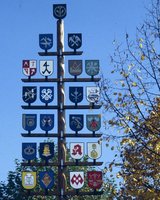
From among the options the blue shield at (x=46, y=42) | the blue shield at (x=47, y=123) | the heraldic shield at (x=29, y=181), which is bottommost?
the heraldic shield at (x=29, y=181)

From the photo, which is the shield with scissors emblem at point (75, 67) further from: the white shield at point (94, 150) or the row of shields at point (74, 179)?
the row of shields at point (74, 179)

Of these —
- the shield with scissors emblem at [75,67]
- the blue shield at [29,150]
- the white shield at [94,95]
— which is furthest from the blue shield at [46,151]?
the white shield at [94,95]

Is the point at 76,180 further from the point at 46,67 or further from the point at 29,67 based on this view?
the point at 29,67

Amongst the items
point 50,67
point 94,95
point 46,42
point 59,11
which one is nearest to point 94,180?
point 50,67

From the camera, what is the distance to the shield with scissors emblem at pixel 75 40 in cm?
2683

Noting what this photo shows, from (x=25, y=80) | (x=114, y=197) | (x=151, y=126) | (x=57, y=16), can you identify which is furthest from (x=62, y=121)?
(x=151, y=126)

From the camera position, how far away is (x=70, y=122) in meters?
25.9

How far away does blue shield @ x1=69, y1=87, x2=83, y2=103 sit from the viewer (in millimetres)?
25859

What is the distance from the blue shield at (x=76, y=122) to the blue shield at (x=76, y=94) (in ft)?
2.24

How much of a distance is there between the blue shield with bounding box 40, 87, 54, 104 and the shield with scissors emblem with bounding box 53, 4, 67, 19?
3.67 metres

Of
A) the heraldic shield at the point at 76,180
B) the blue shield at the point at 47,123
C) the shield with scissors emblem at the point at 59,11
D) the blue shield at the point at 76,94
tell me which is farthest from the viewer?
the shield with scissors emblem at the point at 59,11

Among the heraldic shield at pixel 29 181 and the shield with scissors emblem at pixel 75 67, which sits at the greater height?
the shield with scissors emblem at pixel 75 67

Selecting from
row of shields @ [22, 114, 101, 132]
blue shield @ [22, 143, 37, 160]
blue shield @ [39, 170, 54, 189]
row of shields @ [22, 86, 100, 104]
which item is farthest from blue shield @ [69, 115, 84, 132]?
blue shield @ [39, 170, 54, 189]

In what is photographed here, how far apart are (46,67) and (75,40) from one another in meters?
1.75
